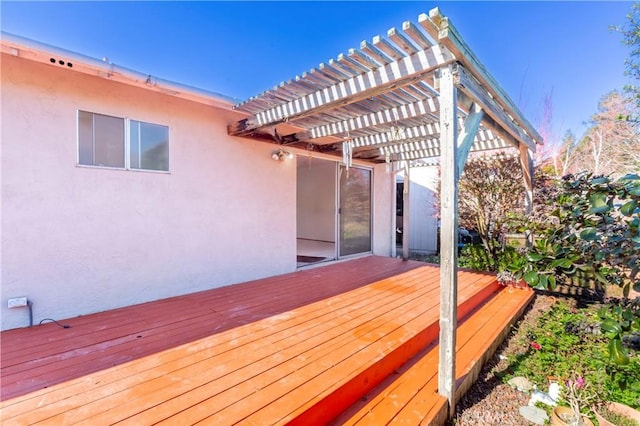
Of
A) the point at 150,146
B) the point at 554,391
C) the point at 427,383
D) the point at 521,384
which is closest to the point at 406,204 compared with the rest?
the point at 521,384

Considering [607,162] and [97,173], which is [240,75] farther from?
[607,162]

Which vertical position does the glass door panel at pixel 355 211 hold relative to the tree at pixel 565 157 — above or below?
below

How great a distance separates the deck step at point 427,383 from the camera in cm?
201

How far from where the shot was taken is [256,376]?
2217mm

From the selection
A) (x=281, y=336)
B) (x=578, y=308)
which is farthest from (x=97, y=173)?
(x=578, y=308)

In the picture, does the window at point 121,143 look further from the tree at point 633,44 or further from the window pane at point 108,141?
the tree at point 633,44

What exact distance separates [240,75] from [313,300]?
6.13 m

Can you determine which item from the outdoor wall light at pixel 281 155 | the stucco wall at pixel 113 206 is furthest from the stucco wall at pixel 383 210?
the stucco wall at pixel 113 206

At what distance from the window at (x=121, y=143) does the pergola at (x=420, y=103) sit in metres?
1.20

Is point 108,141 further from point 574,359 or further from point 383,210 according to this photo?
point 383,210

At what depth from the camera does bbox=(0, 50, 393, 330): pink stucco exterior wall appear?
301cm

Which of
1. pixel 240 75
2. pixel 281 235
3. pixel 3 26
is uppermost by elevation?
pixel 240 75

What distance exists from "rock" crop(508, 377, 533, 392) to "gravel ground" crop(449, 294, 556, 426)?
0.06 m

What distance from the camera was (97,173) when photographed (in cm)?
347
